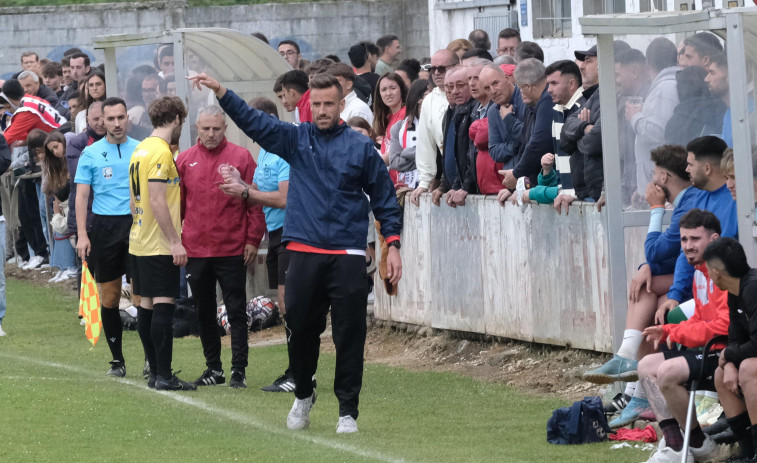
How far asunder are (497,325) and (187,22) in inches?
701

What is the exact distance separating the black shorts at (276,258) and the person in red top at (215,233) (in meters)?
0.37

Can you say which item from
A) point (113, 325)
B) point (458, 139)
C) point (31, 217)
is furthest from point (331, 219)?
point (31, 217)

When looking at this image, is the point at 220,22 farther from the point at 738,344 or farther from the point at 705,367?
the point at 738,344

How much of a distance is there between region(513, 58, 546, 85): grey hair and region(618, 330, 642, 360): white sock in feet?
9.91

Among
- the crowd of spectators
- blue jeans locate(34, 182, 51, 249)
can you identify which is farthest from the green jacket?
blue jeans locate(34, 182, 51, 249)

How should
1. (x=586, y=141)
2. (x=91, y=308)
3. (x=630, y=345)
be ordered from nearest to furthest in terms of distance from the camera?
(x=630, y=345) < (x=586, y=141) < (x=91, y=308)

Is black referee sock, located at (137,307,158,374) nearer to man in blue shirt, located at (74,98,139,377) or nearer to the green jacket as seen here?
man in blue shirt, located at (74,98,139,377)

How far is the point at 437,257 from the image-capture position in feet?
44.4

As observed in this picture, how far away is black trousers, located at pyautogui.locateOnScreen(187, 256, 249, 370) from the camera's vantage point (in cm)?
1155

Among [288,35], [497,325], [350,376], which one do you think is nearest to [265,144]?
[350,376]

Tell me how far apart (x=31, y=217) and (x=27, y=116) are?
77.1 inches

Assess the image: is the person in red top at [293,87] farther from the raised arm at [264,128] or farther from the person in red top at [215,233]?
the raised arm at [264,128]

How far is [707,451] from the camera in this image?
8195 millimetres

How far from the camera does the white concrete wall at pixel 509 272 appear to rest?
11.1 m
